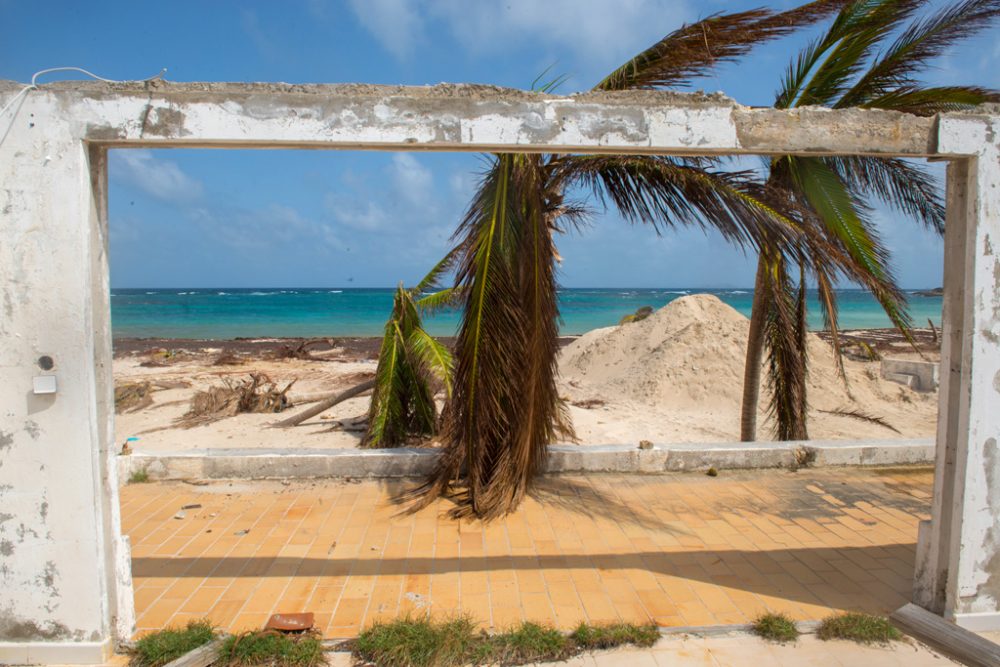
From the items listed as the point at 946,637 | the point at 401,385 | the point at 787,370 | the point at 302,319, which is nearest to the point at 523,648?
the point at 946,637

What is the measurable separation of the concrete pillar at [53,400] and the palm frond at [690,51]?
419 cm

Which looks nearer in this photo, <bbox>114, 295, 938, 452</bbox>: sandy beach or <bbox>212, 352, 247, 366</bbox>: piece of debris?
<bbox>114, 295, 938, 452</bbox>: sandy beach

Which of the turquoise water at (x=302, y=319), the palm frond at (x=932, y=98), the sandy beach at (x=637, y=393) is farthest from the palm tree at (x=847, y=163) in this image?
the turquoise water at (x=302, y=319)

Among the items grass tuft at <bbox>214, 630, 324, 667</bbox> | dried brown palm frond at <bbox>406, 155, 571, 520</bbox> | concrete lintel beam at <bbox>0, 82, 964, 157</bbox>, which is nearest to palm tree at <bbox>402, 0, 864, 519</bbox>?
dried brown palm frond at <bbox>406, 155, 571, 520</bbox>

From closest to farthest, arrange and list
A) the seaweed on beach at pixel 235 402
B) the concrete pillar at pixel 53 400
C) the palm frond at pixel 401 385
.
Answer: the concrete pillar at pixel 53 400, the palm frond at pixel 401 385, the seaweed on beach at pixel 235 402

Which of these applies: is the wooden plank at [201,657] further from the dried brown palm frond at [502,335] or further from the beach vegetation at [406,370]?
the beach vegetation at [406,370]

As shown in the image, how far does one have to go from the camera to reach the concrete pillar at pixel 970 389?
3295 mm

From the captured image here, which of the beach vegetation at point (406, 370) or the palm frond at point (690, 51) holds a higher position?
the palm frond at point (690, 51)

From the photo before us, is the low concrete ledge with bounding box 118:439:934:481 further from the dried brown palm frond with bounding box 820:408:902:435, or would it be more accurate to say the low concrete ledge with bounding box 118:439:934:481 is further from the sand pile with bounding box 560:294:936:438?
the sand pile with bounding box 560:294:936:438

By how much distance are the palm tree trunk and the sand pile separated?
9.67 feet

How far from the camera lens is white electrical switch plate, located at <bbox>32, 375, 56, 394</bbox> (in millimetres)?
3014

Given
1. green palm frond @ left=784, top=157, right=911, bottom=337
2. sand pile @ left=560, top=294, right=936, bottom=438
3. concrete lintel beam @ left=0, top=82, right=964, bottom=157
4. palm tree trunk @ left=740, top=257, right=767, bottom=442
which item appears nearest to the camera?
concrete lintel beam @ left=0, top=82, right=964, bottom=157

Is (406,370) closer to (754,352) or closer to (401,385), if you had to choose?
(401,385)

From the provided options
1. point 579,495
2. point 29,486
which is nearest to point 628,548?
point 579,495
